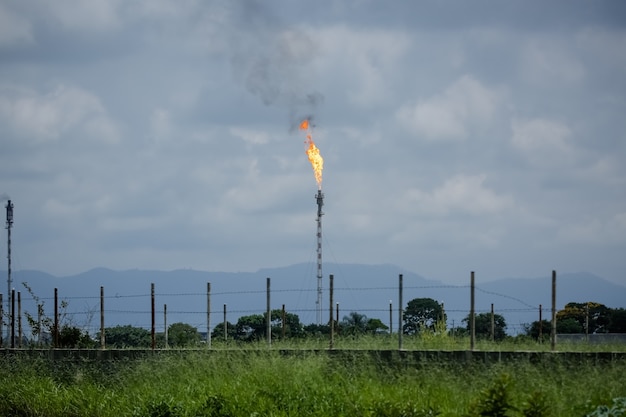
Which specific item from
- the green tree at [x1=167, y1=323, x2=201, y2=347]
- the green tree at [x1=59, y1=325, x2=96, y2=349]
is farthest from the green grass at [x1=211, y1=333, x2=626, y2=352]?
the green tree at [x1=167, y1=323, x2=201, y2=347]

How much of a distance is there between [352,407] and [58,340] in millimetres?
17595

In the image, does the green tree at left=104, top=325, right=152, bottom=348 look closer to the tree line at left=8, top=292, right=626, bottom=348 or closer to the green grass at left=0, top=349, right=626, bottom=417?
the tree line at left=8, top=292, right=626, bottom=348

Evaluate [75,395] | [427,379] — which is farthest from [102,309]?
[427,379]

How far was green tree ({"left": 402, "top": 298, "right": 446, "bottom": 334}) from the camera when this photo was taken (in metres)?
32.2

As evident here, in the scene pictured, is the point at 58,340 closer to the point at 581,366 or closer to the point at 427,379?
the point at 427,379

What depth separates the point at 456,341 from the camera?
29.3 meters

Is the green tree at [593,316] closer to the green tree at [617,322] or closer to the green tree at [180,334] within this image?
the green tree at [617,322]

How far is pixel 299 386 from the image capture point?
74.8 feet

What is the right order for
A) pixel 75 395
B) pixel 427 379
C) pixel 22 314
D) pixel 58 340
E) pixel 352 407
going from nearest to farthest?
pixel 352 407, pixel 427 379, pixel 75 395, pixel 58 340, pixel 22 314

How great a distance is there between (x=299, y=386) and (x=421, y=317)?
14.5 metres

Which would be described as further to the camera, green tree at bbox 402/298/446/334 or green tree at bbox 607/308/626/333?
green tree at bbox 607/308/626/333

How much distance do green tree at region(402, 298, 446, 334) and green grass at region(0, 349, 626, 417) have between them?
4340 millimetres

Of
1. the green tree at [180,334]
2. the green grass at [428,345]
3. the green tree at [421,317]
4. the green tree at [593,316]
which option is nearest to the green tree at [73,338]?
the green tree at [180,334]

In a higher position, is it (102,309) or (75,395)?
(102,309)
